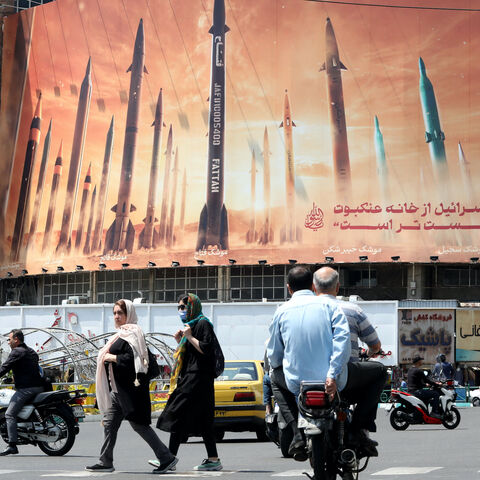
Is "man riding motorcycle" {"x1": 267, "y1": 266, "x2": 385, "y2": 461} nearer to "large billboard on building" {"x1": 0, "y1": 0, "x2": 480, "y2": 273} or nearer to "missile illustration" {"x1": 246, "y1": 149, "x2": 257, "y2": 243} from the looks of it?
"large billboard on building" {"x1": 0, "y1": 0, "x2": 480, "y2": 273}

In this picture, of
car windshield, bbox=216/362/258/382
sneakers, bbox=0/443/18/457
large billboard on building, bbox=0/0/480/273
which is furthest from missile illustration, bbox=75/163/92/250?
sneakers, bbox=0/443/18/457

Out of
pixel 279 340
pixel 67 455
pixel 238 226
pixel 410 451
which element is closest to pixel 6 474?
pixel 67 455

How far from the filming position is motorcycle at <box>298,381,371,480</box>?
7020 millimetres

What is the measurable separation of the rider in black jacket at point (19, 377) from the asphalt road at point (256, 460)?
0.35m

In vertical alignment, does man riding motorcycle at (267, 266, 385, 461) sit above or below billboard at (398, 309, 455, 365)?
above

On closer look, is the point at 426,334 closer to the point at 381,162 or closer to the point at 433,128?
the point at 381,162

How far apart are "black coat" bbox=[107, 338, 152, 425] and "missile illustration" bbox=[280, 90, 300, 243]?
135 feet

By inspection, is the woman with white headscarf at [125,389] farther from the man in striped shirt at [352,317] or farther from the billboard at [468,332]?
the billboard at [468,332]

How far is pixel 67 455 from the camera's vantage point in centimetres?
1394

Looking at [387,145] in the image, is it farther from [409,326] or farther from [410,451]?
[410,451]

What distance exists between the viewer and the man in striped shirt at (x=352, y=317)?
7.57 metres

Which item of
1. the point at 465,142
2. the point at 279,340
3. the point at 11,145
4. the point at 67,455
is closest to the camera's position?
the point at 279,340

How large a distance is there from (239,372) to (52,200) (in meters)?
40.3

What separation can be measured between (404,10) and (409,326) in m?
16.3
